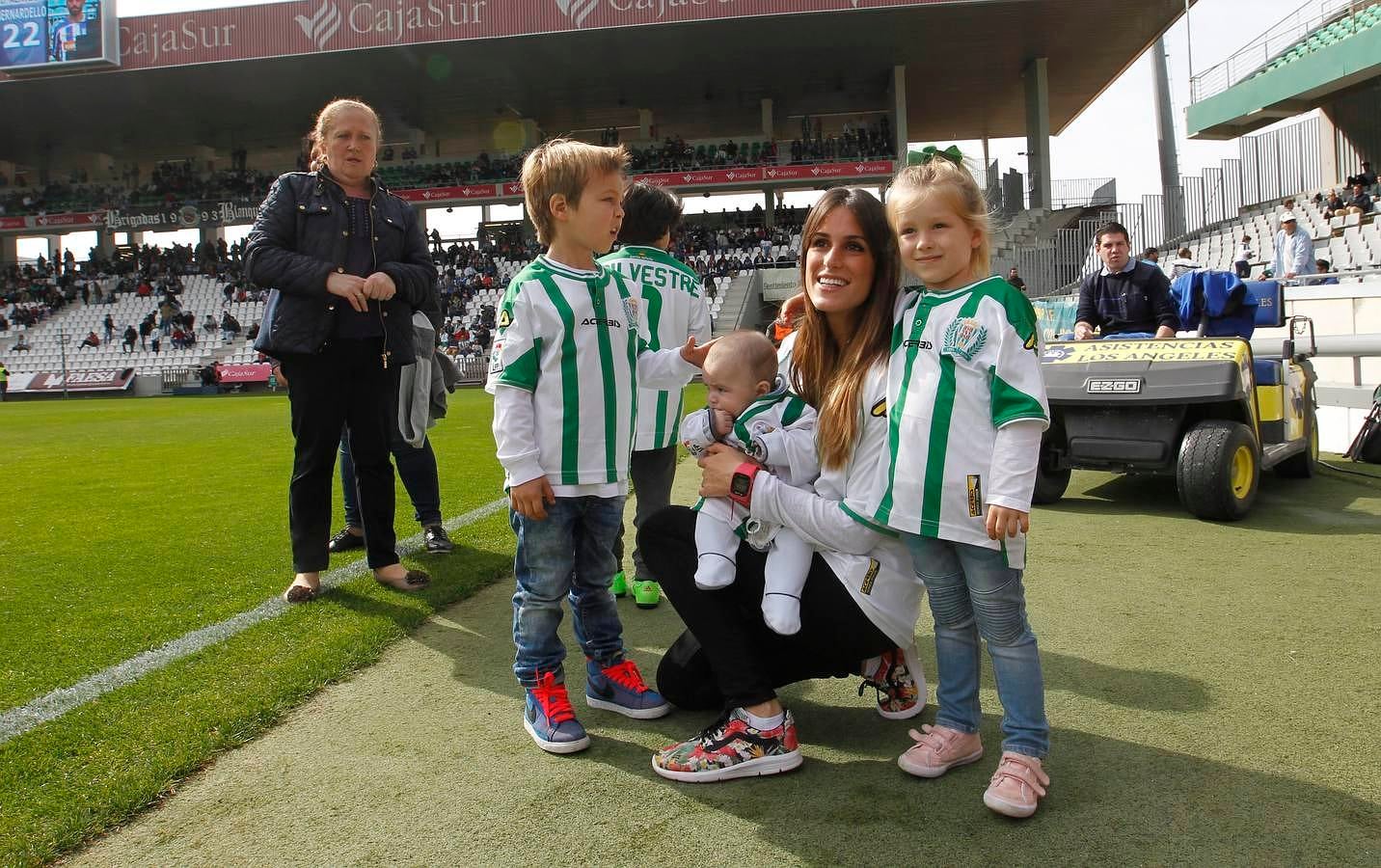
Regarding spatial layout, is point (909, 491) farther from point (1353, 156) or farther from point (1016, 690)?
point (1353, 156)

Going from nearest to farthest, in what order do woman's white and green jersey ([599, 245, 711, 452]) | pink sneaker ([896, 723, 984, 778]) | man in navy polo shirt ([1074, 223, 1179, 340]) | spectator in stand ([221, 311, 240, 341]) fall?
pink sneaker ([896, 723, 984, 778])
woman's white and green jersey ([599, 245, 711, 452])
man in navy polo shirt ([1074, 223, 1179, 340])
spectator in stand ([221, 311, 240, 341])

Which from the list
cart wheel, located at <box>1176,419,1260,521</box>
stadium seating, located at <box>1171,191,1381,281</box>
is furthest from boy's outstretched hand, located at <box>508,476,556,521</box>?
stadium seating, located at <box>1171,191,1381,281</box>

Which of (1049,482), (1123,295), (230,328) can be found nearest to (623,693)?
(1049,482)

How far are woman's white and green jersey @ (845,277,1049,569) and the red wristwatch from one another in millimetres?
330

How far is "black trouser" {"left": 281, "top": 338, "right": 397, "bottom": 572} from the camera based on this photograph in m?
3.76

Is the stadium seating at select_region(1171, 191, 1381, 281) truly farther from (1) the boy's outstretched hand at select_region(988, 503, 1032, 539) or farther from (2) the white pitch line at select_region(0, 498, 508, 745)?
(2) the white pitch line at select_region(0, 498, 508, 745)

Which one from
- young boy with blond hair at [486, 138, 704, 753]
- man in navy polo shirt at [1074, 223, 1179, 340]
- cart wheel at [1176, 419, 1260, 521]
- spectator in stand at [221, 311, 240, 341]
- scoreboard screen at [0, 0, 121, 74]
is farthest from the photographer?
spectator in stand at [221, 311, 240, 341]

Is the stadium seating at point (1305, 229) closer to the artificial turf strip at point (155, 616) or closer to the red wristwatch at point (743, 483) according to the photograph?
the artificial turf strip at point (155, 616)

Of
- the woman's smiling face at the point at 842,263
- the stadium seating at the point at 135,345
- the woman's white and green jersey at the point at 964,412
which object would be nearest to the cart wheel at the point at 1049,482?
the woman's smiling face at the point at 842,263

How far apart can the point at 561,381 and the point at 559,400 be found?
0.05 meters

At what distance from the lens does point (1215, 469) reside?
484 cm

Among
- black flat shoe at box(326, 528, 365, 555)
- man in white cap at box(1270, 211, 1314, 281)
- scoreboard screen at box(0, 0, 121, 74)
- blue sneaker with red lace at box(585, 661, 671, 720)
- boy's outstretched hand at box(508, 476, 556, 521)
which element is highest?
scoreboard screen at box(0, 0, 121, 74)

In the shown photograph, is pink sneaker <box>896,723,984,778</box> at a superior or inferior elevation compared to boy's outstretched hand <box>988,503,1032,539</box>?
inferior

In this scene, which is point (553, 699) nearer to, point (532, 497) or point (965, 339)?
point (532, 497)
